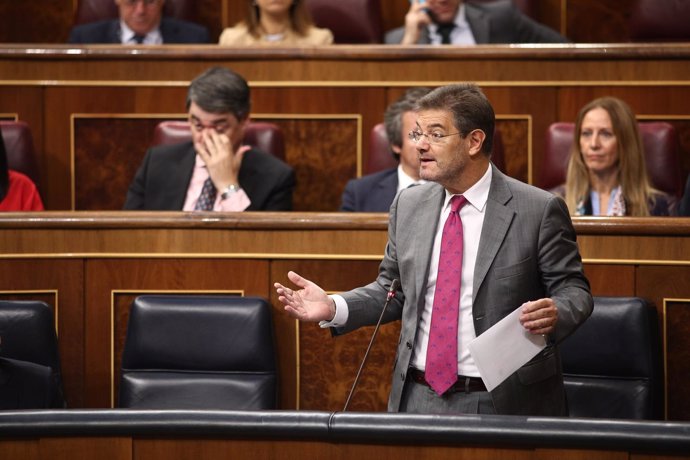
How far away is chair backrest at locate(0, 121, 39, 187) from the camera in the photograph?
2064 mm

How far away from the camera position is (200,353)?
4.85 ft

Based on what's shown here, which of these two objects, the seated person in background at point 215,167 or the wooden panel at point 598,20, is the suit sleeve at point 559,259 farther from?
the wooden panel at point 598,20

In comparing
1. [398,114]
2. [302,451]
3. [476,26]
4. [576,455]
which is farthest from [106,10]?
[576,455]

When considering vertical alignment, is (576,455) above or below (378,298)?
below

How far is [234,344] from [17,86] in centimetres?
100

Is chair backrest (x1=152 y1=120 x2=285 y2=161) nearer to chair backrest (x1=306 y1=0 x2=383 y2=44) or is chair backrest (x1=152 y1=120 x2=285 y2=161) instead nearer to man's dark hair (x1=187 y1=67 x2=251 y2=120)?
man's dark hair (x1=187 y1=67 x2=251 y2=120)

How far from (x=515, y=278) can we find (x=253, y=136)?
983 mm

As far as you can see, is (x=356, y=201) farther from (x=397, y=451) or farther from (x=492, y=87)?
(x=397, y=451)

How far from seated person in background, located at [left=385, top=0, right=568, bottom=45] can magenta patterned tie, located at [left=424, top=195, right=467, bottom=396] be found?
1.21m

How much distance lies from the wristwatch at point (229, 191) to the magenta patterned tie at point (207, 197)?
41 millimetres

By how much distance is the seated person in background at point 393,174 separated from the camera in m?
1.92

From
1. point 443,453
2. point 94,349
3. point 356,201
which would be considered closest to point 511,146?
point 356,201

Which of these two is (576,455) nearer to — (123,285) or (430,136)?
(430,136)

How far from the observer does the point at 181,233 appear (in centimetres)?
157
